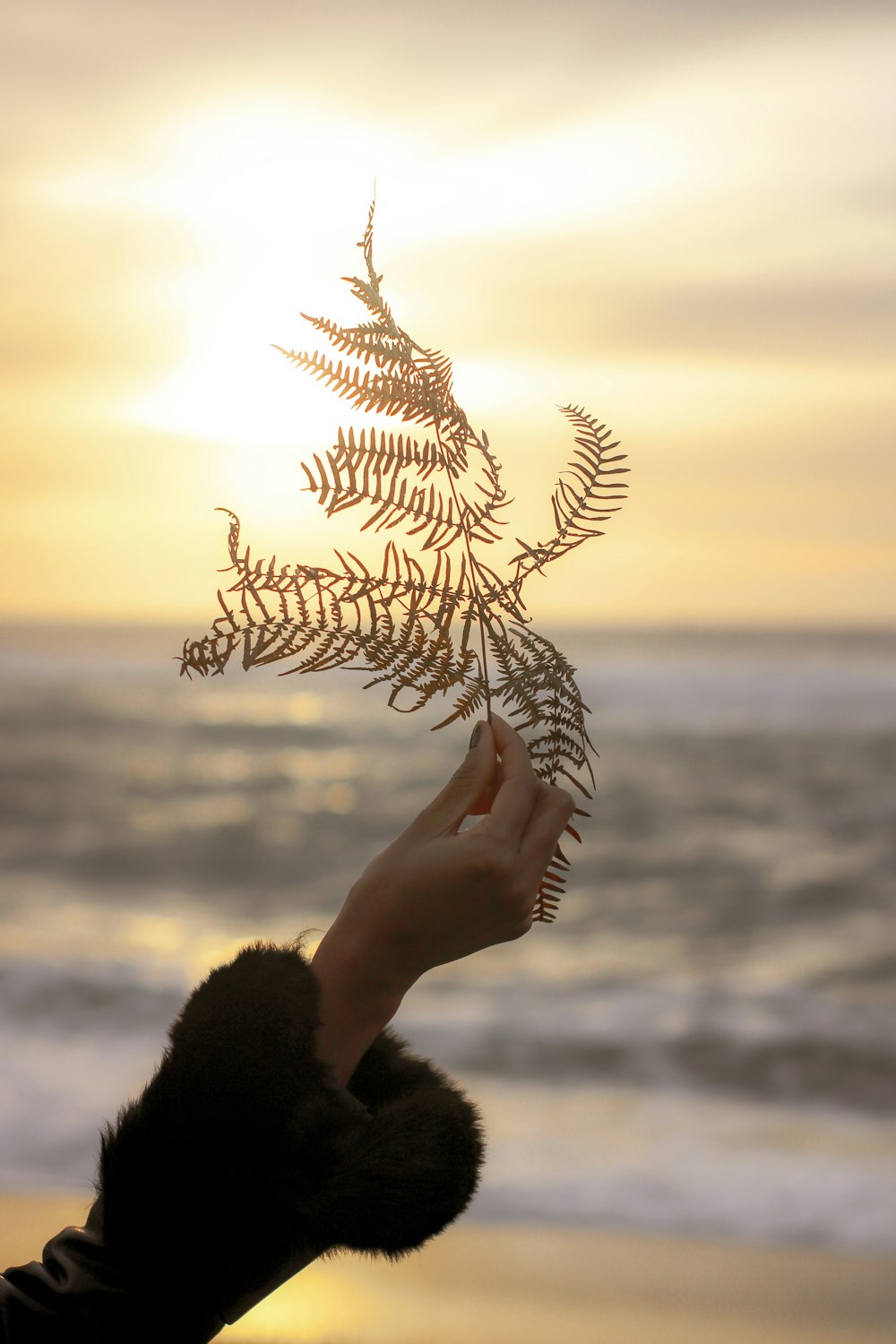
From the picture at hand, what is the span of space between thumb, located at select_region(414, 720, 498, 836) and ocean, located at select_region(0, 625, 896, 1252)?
298 millimetres

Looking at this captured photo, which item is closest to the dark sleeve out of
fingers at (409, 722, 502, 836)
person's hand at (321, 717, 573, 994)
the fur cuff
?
the fur cuff

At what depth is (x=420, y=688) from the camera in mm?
1564

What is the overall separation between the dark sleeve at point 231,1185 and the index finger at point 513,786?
283mm

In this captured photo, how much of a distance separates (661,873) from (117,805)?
7.44m

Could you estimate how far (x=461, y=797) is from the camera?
1366 millimetres

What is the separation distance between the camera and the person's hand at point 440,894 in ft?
4.17

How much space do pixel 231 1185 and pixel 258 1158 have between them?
36mm

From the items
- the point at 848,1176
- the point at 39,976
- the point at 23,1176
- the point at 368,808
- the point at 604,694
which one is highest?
the point at 604,694

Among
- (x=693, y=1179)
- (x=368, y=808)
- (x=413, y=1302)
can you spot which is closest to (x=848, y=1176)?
(x=693, y=1179)

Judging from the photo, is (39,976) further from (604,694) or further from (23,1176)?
(604,694)

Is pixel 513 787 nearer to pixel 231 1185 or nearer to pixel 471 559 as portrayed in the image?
pixel 471 559

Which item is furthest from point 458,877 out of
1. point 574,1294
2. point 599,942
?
point 599,942

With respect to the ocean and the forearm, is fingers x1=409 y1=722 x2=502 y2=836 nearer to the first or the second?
the forearm

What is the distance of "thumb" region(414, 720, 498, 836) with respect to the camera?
1.35 metres
